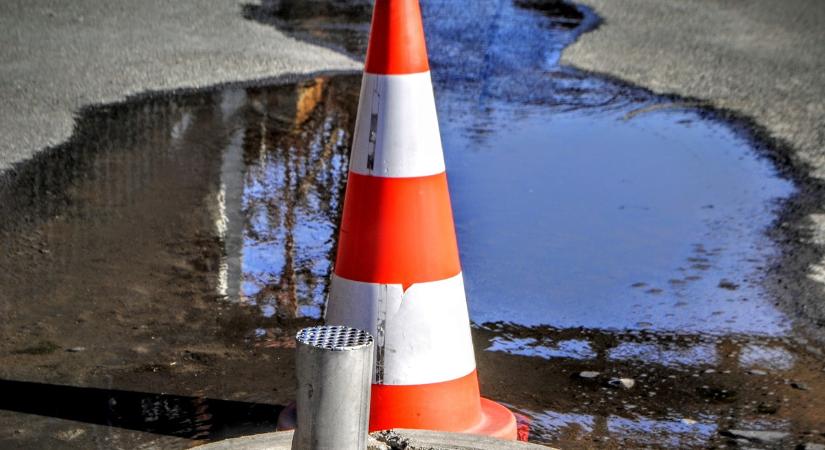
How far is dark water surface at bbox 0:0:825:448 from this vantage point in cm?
382

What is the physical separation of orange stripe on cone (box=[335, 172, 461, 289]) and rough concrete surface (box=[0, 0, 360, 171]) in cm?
355

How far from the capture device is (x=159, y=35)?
384 inches

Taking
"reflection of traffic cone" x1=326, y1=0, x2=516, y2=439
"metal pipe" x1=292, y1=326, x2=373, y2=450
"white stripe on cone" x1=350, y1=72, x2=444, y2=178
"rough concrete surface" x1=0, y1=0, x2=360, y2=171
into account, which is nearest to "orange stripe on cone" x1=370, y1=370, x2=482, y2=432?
"reflection of traffic cone" x1=326, y1=0, x2=516, y2=439

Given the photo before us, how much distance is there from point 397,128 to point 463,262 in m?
1.93

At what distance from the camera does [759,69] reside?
9273 millimetres

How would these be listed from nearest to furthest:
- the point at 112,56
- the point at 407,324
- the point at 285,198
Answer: the point at 407,324, the point at 285,198, the point at 112,56

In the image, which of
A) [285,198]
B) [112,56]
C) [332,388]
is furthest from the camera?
[112,56]

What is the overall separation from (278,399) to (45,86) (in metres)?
4.96

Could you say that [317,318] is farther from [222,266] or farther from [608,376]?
[608,376]

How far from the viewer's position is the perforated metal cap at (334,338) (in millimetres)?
2428

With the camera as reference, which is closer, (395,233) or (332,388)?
(332,388)

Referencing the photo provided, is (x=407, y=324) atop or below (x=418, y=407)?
atop

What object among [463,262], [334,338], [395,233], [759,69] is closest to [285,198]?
[463,262]

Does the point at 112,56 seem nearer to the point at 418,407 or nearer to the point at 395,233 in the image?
the point at 395,233
